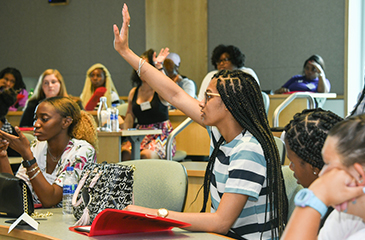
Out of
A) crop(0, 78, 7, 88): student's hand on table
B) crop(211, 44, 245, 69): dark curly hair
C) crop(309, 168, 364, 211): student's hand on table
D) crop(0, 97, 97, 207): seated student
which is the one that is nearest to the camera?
crop(309, 168, 364, 211): student's hand on table

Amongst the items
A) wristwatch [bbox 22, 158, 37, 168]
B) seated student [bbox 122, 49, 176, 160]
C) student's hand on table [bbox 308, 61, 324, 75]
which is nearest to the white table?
seated student [bbox 122, 49, 176, 160]

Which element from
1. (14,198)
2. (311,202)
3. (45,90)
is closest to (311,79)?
(45,90)

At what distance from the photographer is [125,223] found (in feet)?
4.25

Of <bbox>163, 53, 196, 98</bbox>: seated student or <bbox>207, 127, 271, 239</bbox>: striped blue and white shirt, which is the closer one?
<bbox>207, 127, 271, 239</bbox>: striped blue and white shirt

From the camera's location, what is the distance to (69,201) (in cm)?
171

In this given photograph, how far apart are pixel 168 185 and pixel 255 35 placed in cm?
597

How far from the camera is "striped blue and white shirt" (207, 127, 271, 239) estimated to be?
1407 millimetres

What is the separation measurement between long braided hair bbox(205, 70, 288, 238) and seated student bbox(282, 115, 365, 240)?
1.80ft

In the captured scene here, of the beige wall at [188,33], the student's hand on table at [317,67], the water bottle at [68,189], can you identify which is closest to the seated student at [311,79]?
the student's hand on table at [317,67]

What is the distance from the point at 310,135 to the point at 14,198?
1126mm

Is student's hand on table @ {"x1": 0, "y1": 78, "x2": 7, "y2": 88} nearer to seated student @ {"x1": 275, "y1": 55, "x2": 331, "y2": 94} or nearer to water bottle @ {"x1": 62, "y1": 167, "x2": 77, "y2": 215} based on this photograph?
seated student @ {"x1": 275, "y1": 55, "x2": 331, "y2": 94}

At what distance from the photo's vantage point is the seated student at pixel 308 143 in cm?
115

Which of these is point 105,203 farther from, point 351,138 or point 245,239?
point 351,138

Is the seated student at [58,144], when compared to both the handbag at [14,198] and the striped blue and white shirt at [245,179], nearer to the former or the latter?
the handbag at [14,198]
